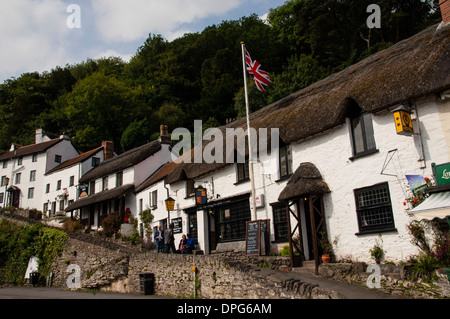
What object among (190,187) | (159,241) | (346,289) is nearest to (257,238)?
(346,289)

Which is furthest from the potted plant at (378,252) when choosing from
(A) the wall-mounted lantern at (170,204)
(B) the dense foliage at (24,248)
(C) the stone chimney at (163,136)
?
(C) the stone chimney at (163,136)

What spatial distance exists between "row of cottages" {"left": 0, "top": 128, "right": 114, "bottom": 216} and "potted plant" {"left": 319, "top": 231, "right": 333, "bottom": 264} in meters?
30.8

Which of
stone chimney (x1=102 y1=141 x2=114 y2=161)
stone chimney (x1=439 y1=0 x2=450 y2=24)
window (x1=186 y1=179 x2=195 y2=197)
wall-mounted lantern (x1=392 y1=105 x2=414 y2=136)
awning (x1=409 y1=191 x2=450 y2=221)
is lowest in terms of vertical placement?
awning (x1=409 y1=191 x2=450 y2=221)

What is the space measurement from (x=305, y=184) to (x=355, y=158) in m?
1.99

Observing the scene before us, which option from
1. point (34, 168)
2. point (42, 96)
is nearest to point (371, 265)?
point (34, 168)

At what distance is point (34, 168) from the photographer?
46.0 m

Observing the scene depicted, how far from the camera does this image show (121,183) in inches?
1272

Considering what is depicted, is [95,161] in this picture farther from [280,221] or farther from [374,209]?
[374,209]

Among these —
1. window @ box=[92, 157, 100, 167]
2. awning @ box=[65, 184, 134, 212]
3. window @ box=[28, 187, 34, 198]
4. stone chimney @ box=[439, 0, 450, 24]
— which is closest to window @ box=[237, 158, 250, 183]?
stone chimney @ box=[439, 0, 450, 24]

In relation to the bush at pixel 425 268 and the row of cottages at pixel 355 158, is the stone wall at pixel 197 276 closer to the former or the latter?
the row of cottages at pixel 355 158

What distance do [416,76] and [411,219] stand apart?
436cm

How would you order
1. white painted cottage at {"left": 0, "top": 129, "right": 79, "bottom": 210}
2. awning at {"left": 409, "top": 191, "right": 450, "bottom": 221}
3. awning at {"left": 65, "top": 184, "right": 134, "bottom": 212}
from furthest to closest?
1. white painted cottage at {"left": 0, "top": 129, "right": 79, "bottom": 210}
2. awning at {"left": 65, "top": 184, "right": 134, "bottom": 212}
3. awning at {"left": 409, "top": 191, "right": 450, "bottom": 221}

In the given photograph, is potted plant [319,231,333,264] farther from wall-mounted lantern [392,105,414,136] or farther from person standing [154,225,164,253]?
person standing [154,225,164,253]

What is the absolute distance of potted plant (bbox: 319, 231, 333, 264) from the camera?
43.8ft
